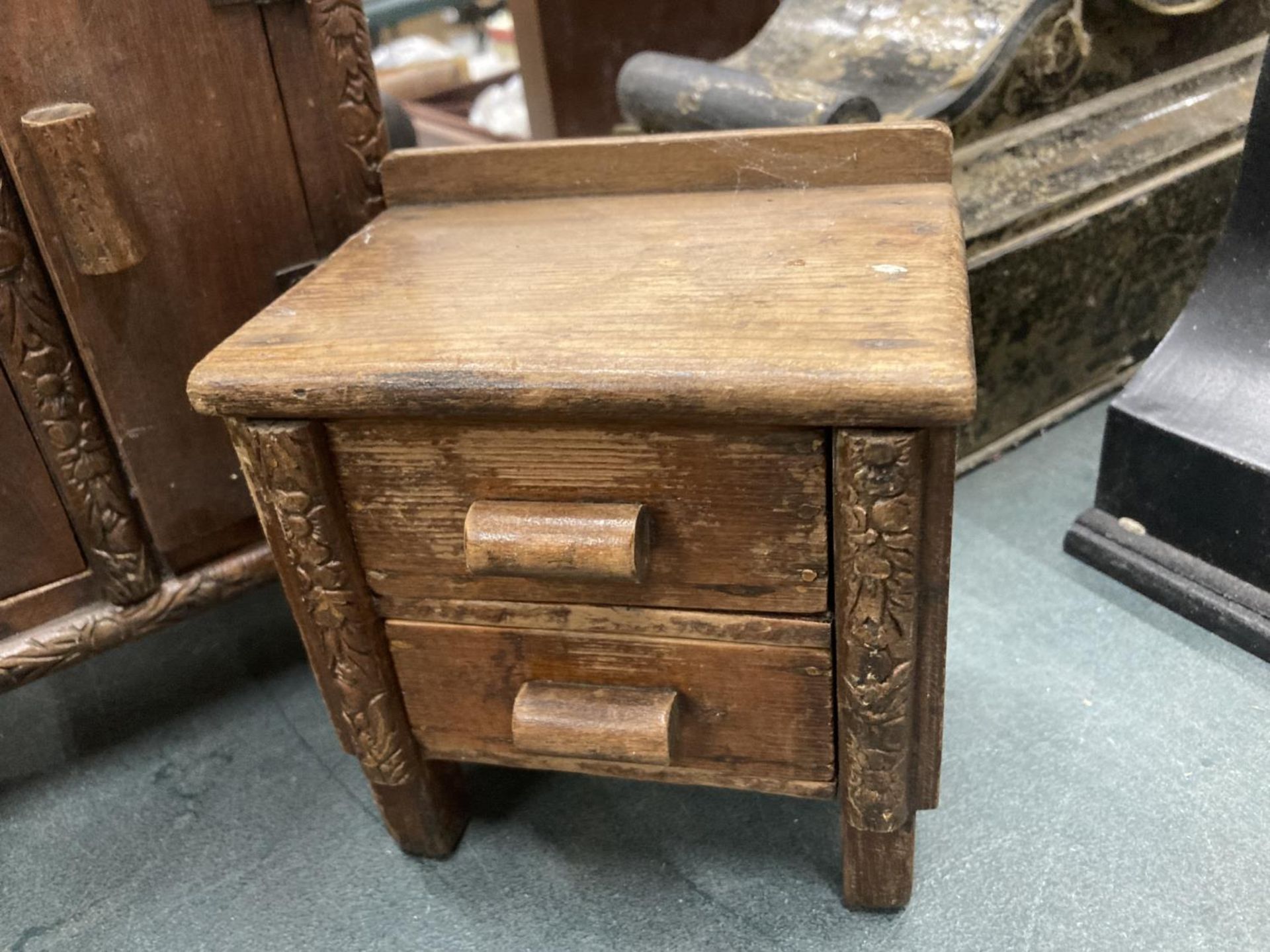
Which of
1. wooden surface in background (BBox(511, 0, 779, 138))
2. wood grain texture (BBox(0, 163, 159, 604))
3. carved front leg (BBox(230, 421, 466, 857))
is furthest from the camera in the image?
wooden surface in background (BBox(511, 0, 779, 138))

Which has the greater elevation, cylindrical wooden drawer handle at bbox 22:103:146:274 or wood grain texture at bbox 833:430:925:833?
cylindrical wooden drawer handle at bbox 22:103:146:274

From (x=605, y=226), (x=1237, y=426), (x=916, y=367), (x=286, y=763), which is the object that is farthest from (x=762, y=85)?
(x=286, y=763)

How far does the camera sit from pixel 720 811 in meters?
0.95

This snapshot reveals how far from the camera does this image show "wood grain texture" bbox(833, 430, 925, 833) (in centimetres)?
62

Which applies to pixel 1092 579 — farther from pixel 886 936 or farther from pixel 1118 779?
pixel 886 936

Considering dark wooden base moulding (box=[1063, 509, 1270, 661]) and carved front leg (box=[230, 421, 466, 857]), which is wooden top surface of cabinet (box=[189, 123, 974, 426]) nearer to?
carved front leg (box=[230, 421, 466, 857])

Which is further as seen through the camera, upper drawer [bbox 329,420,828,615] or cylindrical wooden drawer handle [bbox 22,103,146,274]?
cylindrical wooden drawer handle [bbox 22,103,146,274]

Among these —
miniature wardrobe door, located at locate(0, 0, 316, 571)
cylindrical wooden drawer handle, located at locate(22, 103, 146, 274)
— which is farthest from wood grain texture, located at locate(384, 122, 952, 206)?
cylindrical wooden drawer handle, located at locate(22, 103, 146, 274)

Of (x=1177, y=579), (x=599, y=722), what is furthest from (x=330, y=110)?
(x=1177, y=579)

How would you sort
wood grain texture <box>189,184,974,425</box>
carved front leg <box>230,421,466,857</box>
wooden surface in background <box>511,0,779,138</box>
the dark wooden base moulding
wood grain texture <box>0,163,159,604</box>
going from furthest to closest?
wooden surface in background <box>511,0,779,138</box> → the dark wooden base moulding → wood grain texture <box>0,163,159,604</box> → carved front leg <box>230,421,466,857</box> → wood grain texture <box>189,184,974,425</box>

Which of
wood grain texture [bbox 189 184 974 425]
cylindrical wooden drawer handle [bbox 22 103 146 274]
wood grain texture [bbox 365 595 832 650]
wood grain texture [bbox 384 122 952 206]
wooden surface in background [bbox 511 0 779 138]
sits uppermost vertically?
cylindrical wooden drawer handle [bbox 22 103 146 274]

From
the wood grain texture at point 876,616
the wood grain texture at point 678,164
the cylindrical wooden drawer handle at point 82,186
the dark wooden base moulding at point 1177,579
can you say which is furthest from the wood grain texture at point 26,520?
the dark wooden base moulding at point 1177,579

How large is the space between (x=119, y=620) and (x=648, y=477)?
0.56m

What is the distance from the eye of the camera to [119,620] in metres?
0.95
